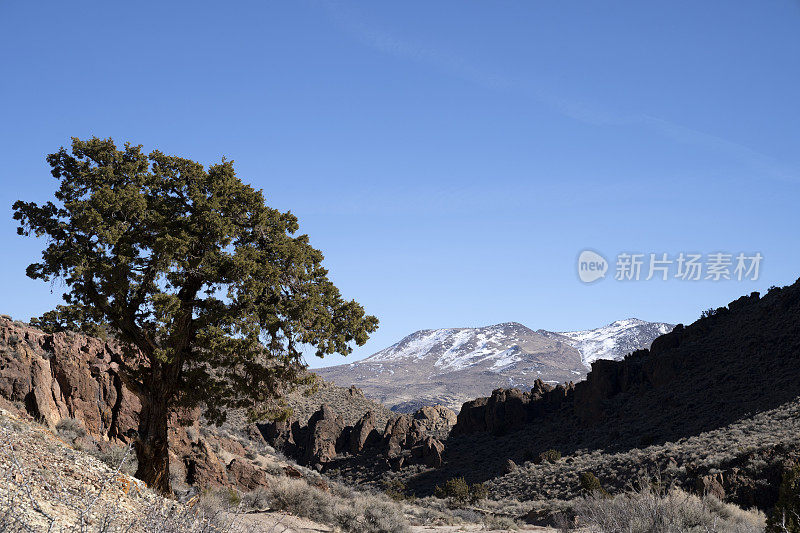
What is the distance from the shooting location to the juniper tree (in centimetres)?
1453

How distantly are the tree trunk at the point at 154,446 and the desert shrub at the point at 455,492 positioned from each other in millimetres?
24894

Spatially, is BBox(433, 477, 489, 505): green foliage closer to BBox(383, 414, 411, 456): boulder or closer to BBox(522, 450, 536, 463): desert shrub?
BBox(522, 450, 536, 463): desert shrub

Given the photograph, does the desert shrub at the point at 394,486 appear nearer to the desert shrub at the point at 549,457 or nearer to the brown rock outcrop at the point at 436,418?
the desert shrub at the point at 549,457

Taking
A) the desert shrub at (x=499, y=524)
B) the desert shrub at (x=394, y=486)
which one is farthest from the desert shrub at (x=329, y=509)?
the desert shrub at (x=394, y=486)

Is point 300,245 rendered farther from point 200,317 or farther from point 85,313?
point 85,313

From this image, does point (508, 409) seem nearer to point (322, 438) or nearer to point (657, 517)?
point (322, 438)

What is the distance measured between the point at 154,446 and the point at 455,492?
1052 inches

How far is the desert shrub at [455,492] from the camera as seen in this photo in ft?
121

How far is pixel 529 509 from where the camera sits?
30.2 metres

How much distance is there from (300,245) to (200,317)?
3504mm

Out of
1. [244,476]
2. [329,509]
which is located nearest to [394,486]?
[244,476]

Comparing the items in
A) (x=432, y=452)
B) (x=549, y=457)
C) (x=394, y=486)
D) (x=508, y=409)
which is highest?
(x=508, y=409)

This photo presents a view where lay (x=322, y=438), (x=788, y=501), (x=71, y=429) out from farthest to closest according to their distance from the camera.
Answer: (x=322, y=438), (x=71, y=429), (x=788, y=501)

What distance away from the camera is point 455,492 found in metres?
37.6
